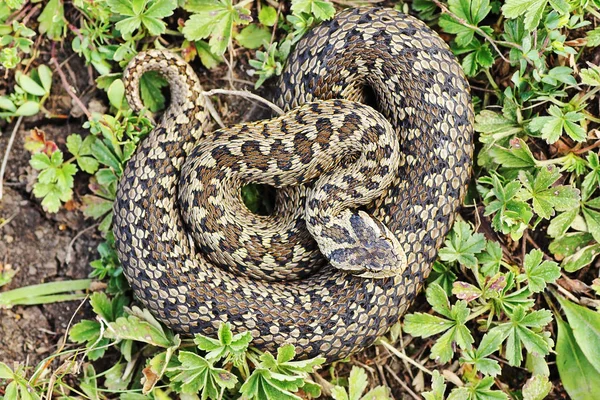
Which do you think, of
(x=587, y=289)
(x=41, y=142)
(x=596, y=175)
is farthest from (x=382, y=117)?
(x=41, y=142)

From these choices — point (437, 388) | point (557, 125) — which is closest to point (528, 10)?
point (557, 125)

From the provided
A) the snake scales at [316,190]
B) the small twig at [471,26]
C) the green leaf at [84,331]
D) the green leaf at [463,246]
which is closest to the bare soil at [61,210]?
the green leaf at [84,331]

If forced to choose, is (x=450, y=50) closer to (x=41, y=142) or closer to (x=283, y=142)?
(x=283, y=142)

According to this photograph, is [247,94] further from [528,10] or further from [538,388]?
[538,388]

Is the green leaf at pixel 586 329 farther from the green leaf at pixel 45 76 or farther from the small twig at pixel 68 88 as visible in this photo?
the green leaf at pixel 45 76

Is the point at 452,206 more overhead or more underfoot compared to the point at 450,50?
more underfoot

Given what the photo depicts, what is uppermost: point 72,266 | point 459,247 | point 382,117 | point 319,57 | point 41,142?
point 319,57
